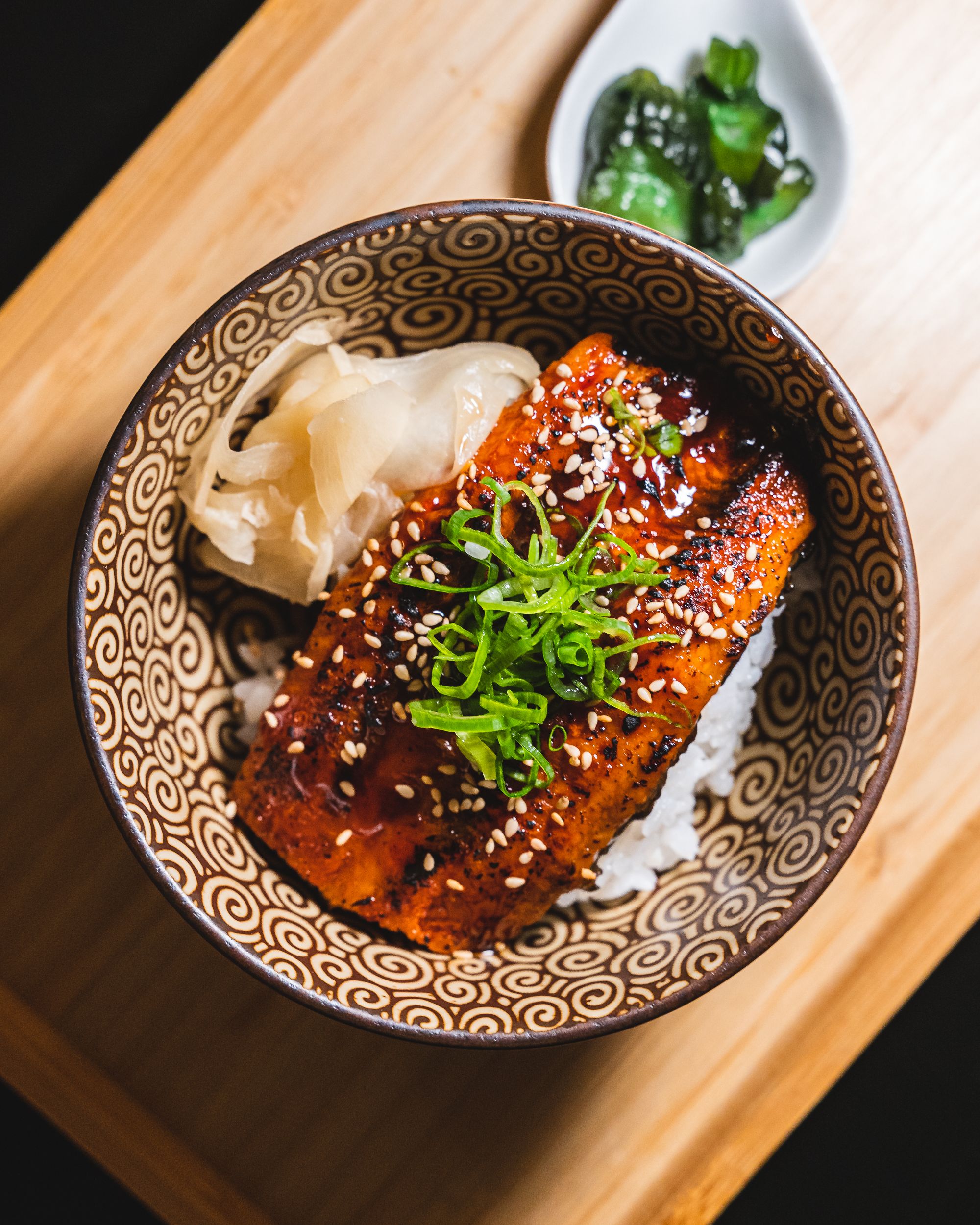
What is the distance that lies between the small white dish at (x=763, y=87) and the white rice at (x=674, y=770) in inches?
35.2

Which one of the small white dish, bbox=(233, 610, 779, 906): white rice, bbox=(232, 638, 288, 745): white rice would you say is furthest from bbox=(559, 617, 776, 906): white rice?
the small white dish

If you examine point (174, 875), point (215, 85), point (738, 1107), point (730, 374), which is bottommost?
point (174, 875)

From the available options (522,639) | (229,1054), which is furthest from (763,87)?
(229,1054)

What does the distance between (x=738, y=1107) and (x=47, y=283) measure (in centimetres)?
248

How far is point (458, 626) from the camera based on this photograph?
1.89m

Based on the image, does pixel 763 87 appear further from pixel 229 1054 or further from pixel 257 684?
pixel 229 1054

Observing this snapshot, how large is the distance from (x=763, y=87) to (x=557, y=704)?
1.63 m

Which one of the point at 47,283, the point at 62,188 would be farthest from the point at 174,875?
the point at 62,188

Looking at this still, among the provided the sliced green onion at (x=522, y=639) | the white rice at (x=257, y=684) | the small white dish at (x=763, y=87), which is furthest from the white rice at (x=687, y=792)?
the small white dish at (x=763, y=87)

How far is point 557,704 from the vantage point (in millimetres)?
1927

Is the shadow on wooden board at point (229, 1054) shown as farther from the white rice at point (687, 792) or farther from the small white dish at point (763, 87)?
the small white dish at point (763, 87)

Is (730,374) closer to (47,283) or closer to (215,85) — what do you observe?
(215,85)

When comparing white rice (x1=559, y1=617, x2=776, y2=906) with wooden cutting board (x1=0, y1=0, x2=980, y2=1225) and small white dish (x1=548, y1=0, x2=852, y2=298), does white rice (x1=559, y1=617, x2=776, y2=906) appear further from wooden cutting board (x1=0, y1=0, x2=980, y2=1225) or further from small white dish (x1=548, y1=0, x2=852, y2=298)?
small white dish (x1=548, y1=0, x2=852, y2=298)

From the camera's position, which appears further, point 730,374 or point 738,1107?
point 738,1107
